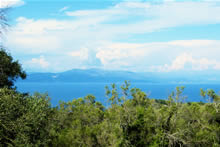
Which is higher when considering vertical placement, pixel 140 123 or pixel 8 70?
pixel 8 70

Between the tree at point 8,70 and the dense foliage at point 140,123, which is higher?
the tree at point 8,70

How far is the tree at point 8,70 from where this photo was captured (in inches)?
823

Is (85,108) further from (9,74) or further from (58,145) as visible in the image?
(9,74)

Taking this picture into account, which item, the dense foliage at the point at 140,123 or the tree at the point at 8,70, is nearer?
the tree at the point at 8,70

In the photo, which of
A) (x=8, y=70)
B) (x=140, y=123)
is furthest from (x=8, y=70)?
(x=140, y=123)

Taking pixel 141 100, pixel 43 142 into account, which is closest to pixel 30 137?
pixel 43 142

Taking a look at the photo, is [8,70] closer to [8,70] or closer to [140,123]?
[8,70]

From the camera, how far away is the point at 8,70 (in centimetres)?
2183

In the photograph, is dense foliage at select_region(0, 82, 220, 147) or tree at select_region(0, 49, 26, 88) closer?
tree at select_region(0, 49, 26, 88)

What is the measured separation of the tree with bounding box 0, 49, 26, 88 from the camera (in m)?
20.9

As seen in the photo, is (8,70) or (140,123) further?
(140,123)

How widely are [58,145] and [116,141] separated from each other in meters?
5.00

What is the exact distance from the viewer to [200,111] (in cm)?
2791

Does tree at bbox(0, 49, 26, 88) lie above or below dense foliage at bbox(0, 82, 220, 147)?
above
